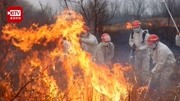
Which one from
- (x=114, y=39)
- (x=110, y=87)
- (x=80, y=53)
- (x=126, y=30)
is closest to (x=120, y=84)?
(x=110, y=87)

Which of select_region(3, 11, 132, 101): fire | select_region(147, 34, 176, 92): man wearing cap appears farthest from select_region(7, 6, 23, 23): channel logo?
select_region(147, 34, 176, 92): man wearing cap

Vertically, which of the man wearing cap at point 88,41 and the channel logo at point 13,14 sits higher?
the channel logo at point 13,14

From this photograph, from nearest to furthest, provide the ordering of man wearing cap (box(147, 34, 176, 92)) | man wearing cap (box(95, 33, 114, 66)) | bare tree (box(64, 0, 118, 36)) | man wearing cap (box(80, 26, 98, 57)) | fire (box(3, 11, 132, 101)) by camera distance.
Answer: fire (box(3, 11, 132, 101)) < man wearing cap (box(147, 34, 176, 92)) < man wearing cap (box(95, 33, 114, 66)) < man wearing cap (box(80, 26, 98, 57)) < bare tree (box(64, 0, 118, 36))

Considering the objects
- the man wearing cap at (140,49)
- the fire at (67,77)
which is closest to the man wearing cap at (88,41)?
the man wearing cap at (140,49)

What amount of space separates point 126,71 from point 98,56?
2.79 feet

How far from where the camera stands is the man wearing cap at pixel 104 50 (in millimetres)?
11492

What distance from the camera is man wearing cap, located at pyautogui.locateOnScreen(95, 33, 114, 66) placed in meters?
11.5

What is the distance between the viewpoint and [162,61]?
33.5 ft

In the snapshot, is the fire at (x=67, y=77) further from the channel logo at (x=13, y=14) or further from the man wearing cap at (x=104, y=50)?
the channel logo at (x=13, y=14)

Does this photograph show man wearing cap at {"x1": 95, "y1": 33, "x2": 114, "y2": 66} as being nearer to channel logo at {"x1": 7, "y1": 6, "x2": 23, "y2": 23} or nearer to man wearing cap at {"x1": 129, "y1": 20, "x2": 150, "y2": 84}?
man wearing cap at {"x1": 129, "y1": 20, "x2": 150, "y2": 84}

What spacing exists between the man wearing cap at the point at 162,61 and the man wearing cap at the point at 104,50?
1340 millimetres

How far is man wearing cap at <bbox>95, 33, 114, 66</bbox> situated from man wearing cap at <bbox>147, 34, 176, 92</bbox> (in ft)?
4.40

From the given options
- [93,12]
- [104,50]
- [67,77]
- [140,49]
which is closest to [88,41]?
[104,50]

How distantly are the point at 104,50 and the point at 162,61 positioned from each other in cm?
190
